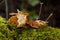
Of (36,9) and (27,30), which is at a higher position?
(27,30)

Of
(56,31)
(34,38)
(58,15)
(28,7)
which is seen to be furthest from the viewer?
(28,7)

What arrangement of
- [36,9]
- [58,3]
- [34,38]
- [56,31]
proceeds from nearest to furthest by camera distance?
[34,38] < [56,31] < [58,3] < [36,9]

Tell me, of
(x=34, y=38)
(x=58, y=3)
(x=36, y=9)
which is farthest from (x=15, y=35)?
(x=36, y=9)

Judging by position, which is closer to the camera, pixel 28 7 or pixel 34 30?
pixel 34 30

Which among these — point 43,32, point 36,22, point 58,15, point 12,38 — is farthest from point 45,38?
point 58,15

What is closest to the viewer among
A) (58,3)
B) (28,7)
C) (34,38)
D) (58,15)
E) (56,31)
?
(34,38)

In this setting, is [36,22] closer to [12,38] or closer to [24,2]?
[12,38]

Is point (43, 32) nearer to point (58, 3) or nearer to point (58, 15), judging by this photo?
point (58, 15)

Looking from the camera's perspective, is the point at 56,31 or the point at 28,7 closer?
the point at 56,31

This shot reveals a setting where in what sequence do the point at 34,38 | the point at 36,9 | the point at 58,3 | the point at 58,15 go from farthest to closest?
the point at 36,9 < the point at 58,3 < the point at 58,15 < the point at 34,38
